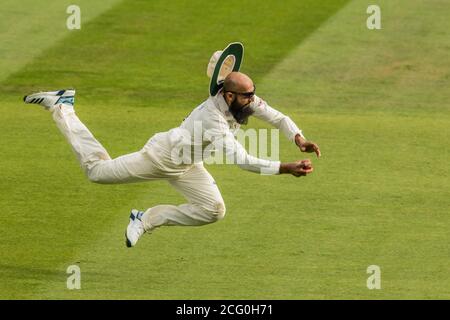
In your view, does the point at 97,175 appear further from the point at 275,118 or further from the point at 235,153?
the point at 275,118

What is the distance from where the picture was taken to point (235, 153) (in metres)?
9.91

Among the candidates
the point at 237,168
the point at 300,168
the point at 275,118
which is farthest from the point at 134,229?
the point at 237,168

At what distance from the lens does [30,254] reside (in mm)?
10641

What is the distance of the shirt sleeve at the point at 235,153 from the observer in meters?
9.82

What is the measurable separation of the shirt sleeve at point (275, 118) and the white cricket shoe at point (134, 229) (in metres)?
1.34

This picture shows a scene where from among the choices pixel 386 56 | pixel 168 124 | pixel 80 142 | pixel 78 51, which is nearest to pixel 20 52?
pixel 78 51

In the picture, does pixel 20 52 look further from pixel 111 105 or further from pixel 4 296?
pixel 4 296

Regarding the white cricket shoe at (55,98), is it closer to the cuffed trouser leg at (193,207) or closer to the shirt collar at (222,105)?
the cuffed trouser leg at (193,207)

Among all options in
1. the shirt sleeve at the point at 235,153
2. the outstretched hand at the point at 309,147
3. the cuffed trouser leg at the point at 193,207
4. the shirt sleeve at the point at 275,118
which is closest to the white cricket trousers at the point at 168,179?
the cuffed trouser leg at the point at 193,207

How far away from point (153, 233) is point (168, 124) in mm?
3536

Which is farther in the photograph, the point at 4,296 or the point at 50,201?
the point at 50,201

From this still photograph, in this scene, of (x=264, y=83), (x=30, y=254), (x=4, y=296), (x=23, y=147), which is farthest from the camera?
(x=264, y=83)

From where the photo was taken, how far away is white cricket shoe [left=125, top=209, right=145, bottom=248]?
34.8 feet

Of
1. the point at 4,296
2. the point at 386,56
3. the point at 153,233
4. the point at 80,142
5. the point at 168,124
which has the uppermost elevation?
the point at 386,56
